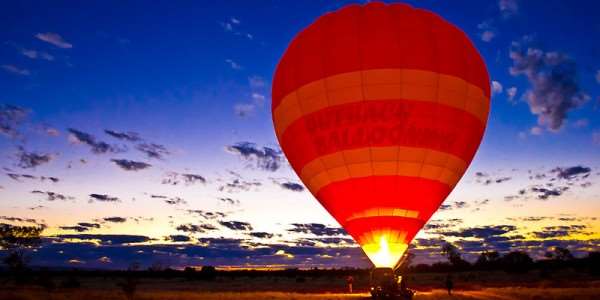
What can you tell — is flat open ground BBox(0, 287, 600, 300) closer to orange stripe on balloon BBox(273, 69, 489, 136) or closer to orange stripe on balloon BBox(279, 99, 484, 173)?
orange stripe on balloon BBox(279, 99, 484, 173)

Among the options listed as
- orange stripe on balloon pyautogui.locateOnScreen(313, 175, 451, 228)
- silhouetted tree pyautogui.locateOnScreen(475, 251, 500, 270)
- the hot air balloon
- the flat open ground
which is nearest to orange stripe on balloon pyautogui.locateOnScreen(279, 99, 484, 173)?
the hot air balloon

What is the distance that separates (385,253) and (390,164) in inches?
139

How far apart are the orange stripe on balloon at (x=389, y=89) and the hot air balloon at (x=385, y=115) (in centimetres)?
4

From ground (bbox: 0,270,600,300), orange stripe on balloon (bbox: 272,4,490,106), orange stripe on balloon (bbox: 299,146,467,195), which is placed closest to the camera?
orange stripe on balloon (bbox: 299,146,467,195)

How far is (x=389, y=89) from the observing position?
20578 millimetres

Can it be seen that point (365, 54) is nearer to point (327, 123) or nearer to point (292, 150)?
point (327, 123)

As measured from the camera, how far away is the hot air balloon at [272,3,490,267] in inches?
808

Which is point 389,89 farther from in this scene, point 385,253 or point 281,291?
point 281,291

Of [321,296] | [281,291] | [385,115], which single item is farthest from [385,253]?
[281,291]

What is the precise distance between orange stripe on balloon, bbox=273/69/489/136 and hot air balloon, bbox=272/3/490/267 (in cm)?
4

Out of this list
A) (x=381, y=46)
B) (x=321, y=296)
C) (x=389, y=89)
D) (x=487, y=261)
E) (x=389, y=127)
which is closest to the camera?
(x=389, y=127)

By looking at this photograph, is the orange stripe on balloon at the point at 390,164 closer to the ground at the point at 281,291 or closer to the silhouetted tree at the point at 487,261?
the ground at the point at 281,291

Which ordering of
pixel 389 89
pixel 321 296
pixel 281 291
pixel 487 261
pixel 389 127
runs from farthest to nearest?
pixel 487 261 < pixel 281 291 < pixel 321 296 < pixel 389 89 < pixel 389 127

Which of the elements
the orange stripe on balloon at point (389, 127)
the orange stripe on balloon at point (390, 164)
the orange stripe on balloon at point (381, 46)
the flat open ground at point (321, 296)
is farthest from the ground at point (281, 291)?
the orange stripe on balloon at point (381, 46)
